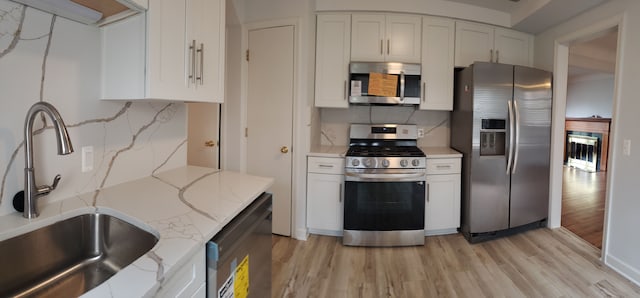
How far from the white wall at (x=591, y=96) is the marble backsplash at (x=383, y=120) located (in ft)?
18.8

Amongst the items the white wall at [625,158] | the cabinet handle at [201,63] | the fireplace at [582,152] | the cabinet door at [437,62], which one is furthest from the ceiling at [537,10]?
the fireplace at [582,152]

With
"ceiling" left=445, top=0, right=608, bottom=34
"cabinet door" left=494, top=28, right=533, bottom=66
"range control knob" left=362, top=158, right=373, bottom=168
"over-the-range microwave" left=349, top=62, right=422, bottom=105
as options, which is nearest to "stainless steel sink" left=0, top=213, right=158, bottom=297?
"range control knob" left=362, top=158, right=373, bottom=168

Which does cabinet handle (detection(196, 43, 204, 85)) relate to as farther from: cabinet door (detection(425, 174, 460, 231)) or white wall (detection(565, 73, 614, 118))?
white wall (detection(565, 73, 614, 118))

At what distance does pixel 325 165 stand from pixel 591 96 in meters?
7.62

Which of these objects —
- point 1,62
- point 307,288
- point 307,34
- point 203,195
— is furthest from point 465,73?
point 1,62

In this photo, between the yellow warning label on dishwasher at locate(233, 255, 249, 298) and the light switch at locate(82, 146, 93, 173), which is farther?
the light switch at locate(82, 146, 93, 173)

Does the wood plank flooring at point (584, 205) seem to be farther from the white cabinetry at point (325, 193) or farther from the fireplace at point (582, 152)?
the white cabinetry at point (325, 193)

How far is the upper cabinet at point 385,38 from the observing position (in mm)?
2875

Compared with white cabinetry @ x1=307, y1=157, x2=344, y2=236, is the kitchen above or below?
above

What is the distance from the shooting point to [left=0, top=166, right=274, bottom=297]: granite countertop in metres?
0.71

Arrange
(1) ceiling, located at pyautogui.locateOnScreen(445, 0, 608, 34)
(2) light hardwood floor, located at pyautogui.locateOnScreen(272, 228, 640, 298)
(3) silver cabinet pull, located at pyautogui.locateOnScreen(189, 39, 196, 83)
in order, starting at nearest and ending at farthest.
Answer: (3) silver cabinet pull, located at pyautogui.locateOnScreen(189, 39, 196, 83) → (2) light hardwood floor, located at pyautogui.locateOnScreen(272, 228, 640, 298) → (1) ceiling, located at pyautogui.locateOnScreen(445, 0, 608, 34)

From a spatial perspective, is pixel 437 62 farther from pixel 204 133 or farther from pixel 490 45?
pixel 204 133

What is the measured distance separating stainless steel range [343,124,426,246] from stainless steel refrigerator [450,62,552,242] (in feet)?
1.83

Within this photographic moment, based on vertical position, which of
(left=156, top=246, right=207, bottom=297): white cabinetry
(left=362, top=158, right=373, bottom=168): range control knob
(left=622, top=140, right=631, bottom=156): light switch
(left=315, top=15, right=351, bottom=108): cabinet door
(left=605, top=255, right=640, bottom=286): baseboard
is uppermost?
(left=315, top=15, right=351, bottom=108): cabinet door
